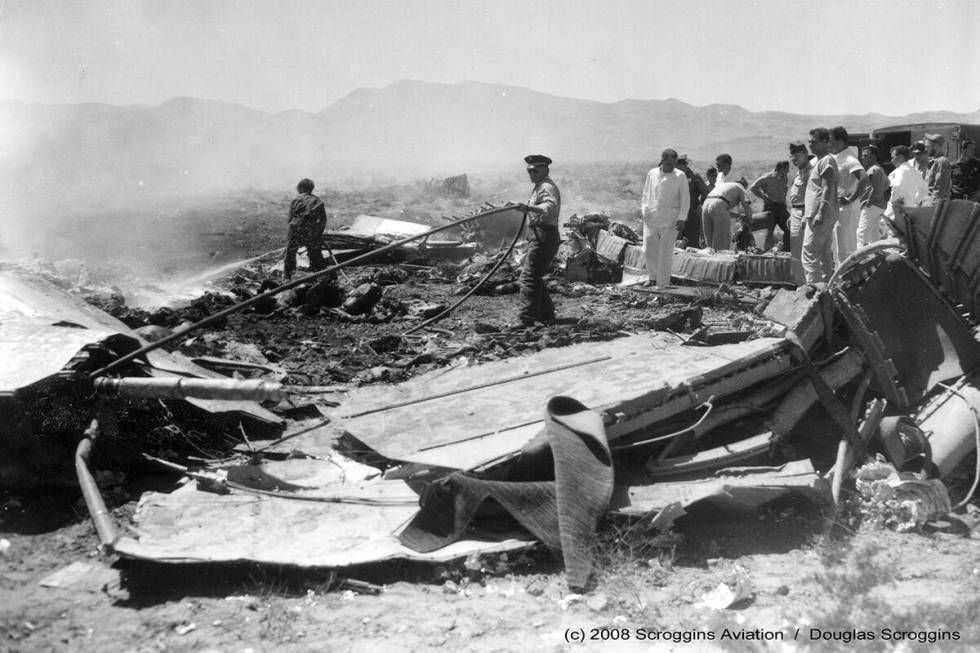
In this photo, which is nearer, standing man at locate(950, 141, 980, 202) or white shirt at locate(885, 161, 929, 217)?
white shirt at locate(885, 161, 929, 217)

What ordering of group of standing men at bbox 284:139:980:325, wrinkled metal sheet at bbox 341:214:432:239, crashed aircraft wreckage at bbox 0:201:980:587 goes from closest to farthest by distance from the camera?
1. crashed aircraft wreckage at bbox 0:201:980:587
2. group of standing men at bbox 284:139:980:325
3. wrinkled metal sheet at bbox 341:214:432:239

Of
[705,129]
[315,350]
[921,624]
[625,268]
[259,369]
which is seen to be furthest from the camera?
[705,129]

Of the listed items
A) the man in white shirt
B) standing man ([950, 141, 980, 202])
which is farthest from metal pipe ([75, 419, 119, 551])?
standing man ([950, 141, 980, 202])

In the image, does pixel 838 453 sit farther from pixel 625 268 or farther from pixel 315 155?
pixel 315 155

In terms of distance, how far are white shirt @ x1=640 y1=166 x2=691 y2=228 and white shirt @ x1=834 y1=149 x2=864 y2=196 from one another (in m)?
1.73

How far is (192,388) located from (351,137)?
83758mm

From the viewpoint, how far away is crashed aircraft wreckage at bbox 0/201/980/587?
3973 millimetres

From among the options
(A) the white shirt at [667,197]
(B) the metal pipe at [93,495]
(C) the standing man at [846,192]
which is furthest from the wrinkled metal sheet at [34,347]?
(C) the standing man at [846,192]

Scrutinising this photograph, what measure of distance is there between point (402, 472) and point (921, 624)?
2.71 metres

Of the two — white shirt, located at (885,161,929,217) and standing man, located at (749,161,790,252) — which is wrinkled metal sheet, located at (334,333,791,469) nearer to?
white shirt, located at (885,161,929,217)

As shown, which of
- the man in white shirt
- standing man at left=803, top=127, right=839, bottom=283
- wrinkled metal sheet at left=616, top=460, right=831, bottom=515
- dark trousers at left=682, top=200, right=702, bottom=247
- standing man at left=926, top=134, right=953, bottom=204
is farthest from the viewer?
dark trousers at left=682, top=200, right=702, bottom=247

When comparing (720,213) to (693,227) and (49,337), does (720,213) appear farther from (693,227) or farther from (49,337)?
(49,337)

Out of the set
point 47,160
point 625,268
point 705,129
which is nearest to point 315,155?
point 47,160

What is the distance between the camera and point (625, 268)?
11.4m
